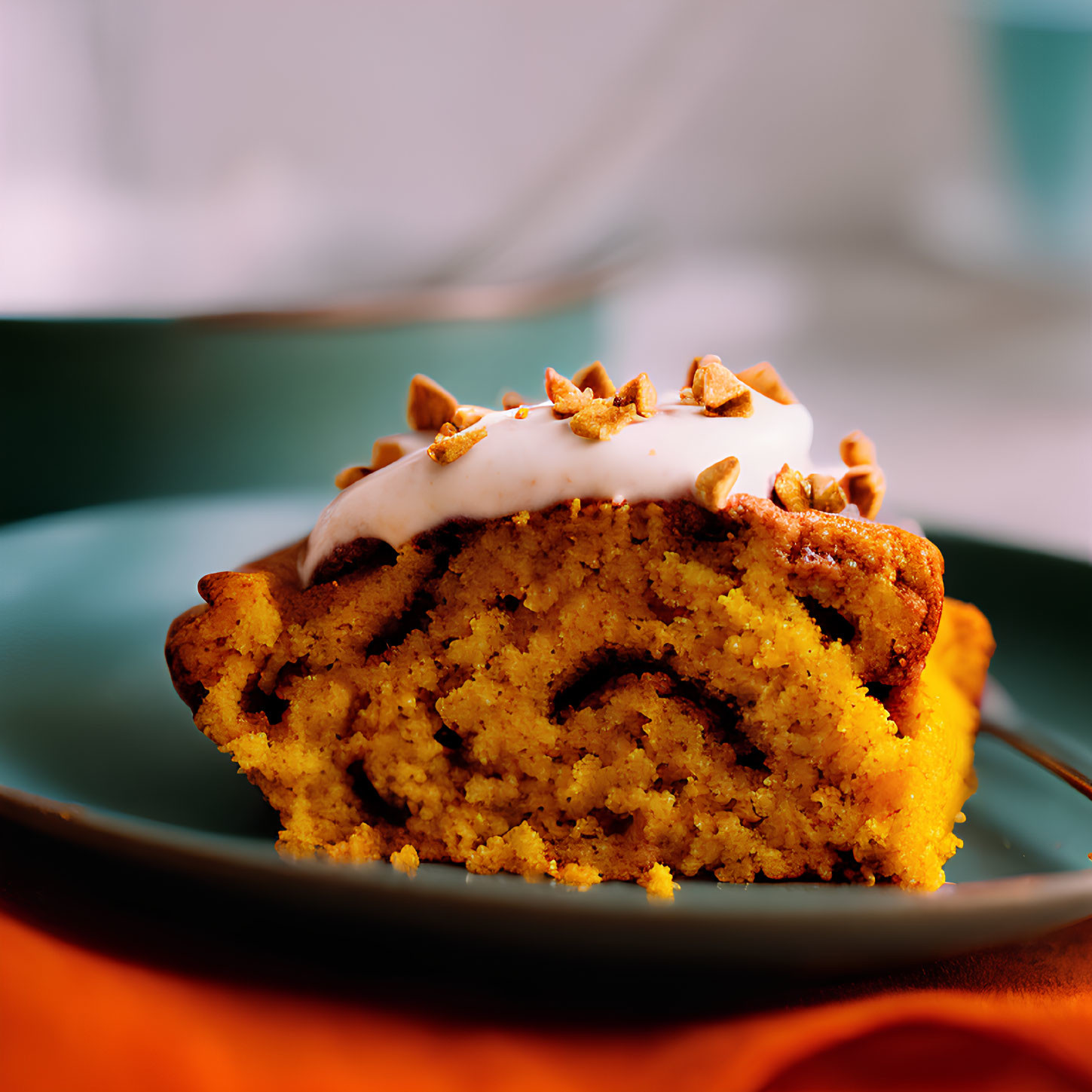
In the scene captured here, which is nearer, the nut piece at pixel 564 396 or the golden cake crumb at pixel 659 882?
the golden cake crumb at pixel 659 882

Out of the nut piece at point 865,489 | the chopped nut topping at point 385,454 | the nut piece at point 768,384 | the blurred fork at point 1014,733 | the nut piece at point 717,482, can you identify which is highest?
the nut piece at point 768,384

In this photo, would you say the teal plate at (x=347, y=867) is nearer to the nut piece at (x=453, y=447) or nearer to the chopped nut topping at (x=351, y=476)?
the chopped nut topping at (x=351, y=476)

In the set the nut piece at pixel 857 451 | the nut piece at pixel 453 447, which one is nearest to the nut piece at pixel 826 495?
the nut piece at pixel 857 451

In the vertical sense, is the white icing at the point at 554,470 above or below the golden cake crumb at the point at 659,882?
above

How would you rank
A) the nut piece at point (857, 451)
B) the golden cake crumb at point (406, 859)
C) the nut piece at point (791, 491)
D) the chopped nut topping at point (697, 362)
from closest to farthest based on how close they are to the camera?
the golden cake crumb at point (406, 859), the nut piece at point (791, 491), the chopped nut topping at point (697, 362), the nut piece at point (857, 451)

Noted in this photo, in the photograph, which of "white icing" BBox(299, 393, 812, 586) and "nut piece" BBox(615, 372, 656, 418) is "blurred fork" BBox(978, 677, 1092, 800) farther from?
"nut piece" BBox(615, 372, 656, 418)

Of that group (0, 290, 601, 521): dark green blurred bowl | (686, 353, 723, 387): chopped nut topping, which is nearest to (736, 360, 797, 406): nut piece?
(686, 353, 723, 387): chopped nut topping

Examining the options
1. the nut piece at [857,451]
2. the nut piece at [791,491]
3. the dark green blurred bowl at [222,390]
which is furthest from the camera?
the dark green blurred bowl at [222,390]

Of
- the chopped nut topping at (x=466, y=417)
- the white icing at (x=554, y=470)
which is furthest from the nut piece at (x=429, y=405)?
the white icing at (x=554, y=470)
